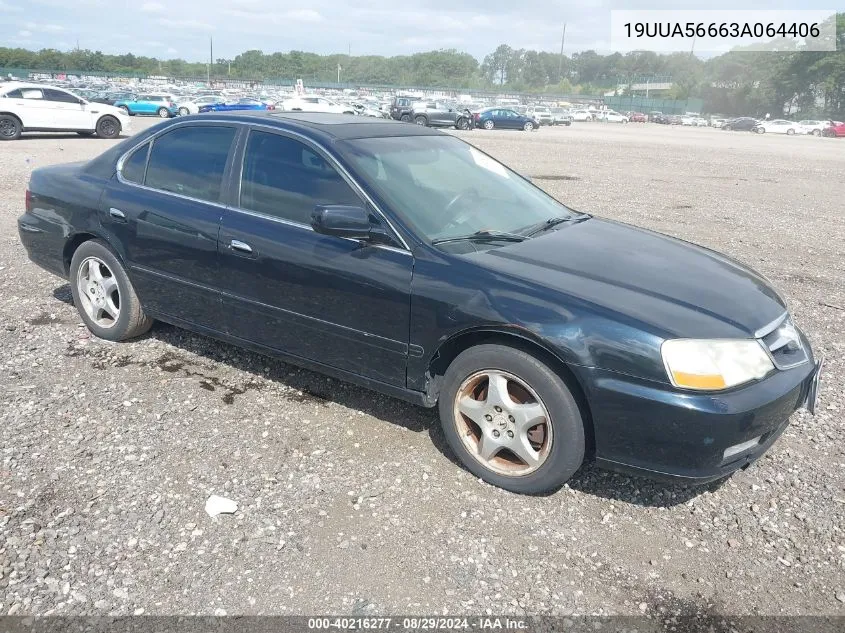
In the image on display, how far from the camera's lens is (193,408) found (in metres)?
3.95

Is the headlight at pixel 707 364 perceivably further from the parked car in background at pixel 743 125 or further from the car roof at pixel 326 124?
the parked car in background at pixel 743 125

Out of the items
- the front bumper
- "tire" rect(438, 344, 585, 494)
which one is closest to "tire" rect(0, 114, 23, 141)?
"tire" rect(438, 344, 585, 494)

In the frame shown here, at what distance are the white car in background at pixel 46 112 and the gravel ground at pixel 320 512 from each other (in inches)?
681

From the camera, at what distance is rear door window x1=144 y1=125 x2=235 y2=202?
4.06m

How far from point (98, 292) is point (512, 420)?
10.4ft

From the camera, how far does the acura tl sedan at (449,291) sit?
9.34 ft

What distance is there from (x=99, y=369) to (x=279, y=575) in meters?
2.41

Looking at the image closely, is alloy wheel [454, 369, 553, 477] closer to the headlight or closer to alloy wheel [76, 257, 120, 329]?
the headlight

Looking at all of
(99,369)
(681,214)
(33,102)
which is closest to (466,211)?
(99,369)

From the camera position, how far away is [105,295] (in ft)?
15.4

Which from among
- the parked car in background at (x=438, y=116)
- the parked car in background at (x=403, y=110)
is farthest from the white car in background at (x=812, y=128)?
the parked car in background at (x=403, y=110)

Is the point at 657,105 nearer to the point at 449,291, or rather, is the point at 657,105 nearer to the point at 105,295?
the point at 105,295

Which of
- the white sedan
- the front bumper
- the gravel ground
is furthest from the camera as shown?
the white sedan

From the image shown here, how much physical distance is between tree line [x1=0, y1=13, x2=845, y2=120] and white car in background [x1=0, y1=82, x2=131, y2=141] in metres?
83.0
